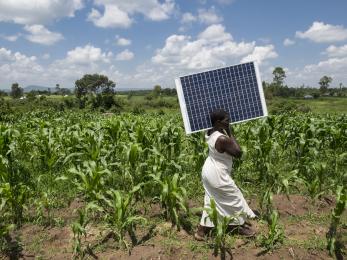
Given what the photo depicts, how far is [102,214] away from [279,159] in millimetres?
4777

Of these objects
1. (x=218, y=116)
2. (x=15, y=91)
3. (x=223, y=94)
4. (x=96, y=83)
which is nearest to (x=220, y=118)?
(x=218, y=116)

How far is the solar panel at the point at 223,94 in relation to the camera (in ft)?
16.7

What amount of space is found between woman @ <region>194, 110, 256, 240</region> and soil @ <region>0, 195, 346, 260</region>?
0.28 meters

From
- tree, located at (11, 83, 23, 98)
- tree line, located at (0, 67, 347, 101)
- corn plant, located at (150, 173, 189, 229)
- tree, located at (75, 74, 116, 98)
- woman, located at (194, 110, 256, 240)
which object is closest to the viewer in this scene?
woman, located at (194, 110, 256, 240)

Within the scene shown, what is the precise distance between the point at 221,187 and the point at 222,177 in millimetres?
127

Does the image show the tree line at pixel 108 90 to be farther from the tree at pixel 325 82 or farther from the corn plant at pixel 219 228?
the corn plant at pixel 219 228

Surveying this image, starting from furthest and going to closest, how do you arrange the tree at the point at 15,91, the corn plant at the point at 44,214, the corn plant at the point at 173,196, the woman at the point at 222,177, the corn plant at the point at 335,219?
the tree at the point at 15,91 → the corn plant at the point at 44,214 → the corn plant at the point at 173,196 → the woman at the point at 222,177 → the corn plant at the point at 335,219

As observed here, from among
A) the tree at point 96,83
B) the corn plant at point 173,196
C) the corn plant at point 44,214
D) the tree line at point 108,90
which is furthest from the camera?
the tree at point 96,83

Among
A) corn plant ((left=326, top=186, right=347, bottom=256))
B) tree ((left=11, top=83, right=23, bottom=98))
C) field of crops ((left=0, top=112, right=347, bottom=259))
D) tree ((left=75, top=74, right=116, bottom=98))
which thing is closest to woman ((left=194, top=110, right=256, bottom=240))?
field of crops ((left=0, top=112, right=347, bottom=259))

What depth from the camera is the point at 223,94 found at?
5.25 metres

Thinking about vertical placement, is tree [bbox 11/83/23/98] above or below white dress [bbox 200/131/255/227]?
above

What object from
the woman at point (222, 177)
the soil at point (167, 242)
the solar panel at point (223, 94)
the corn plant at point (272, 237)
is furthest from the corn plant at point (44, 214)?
the corn plant at point (272, 237)

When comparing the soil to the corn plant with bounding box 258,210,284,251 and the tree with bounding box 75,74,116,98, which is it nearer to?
the corn plant with bounding box 258,210,284,251

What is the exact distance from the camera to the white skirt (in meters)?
4.70
